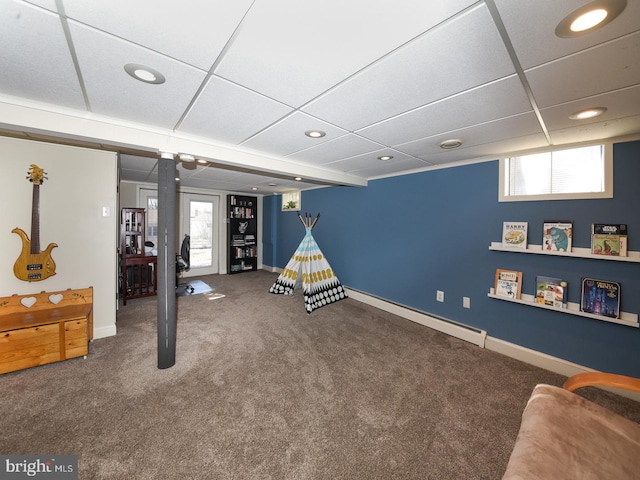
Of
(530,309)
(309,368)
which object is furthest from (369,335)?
(530,309)

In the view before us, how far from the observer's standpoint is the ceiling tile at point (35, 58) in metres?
0.97

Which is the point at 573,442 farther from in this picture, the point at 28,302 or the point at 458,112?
the point at 28,302

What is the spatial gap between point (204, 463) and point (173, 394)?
76cm

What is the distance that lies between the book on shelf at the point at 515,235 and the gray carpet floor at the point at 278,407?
1224 mm

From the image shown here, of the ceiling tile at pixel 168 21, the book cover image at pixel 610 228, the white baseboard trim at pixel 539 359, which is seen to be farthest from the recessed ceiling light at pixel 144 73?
the white baseboard trim at pixel 539 359

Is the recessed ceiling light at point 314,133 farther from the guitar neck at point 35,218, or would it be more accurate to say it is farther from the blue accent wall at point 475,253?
the guitar neck at point 35,218

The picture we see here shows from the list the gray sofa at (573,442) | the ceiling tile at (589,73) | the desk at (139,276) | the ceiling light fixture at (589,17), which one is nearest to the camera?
the ceiling light fixture at (589,17)

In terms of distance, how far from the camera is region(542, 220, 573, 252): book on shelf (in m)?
2.35

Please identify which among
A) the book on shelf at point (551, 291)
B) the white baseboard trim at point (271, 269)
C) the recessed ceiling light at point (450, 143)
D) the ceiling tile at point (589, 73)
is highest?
the recessed ceiling light at point (450, 143)

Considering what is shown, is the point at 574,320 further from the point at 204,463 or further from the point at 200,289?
the point at 200,289

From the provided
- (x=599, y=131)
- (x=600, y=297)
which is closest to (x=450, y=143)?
(x=599, y=131)

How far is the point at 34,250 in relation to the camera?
8.20 feet

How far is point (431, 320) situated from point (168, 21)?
3733 millimetres

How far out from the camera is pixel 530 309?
2.58 meters
